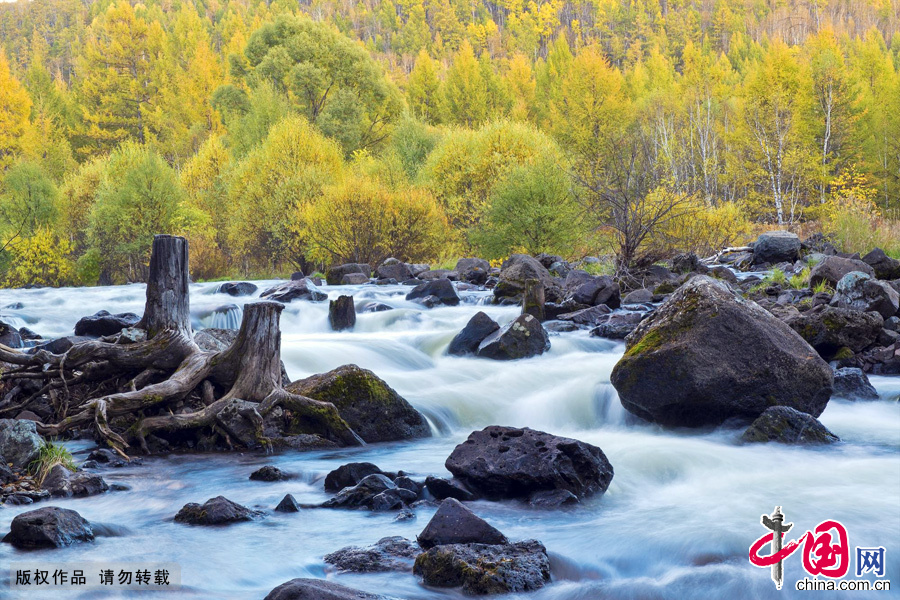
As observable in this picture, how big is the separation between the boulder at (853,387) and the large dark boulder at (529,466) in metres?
4.52

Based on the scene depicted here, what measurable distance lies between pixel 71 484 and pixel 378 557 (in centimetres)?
284

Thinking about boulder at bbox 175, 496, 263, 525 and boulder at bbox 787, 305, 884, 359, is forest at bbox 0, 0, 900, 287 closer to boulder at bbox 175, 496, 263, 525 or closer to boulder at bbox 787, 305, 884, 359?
boulder at bbox 787, 305, 884, 359

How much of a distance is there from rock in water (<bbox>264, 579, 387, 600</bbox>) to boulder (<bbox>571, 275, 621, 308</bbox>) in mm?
12833

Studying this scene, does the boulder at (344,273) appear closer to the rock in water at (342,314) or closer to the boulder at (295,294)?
the boulder at (295,294)

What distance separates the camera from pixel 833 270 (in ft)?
51.3

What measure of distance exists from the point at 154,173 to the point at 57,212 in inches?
238

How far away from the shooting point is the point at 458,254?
33656 millimetres

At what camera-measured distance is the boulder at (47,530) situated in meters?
4.87

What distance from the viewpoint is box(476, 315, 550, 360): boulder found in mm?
12094

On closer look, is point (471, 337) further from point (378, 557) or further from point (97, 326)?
point (378, 557)

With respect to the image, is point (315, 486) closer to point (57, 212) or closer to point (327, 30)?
point (57, 212)

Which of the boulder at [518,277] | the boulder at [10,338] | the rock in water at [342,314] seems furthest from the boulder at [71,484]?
the boulder at [518,277]

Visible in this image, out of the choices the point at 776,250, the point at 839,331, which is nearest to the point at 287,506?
the point at 839,331

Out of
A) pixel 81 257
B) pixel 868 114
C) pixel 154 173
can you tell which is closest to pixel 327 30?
pixel 154 173
